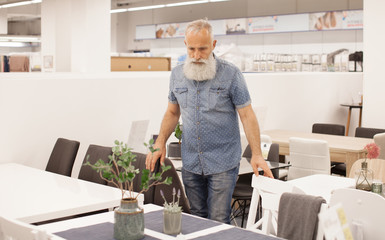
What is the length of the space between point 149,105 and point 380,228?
3412 millimetres

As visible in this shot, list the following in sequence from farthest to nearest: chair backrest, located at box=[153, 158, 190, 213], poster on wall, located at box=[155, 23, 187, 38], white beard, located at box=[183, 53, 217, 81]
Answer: poster on wall, located at box=[155, 23, 187, 38]
chair backrest, located at box=[153, 158, 190, 213]
white beard, located at box=[183, 53, 217, 81]

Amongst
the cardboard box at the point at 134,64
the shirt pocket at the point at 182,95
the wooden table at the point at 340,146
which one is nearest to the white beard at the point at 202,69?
the shirt pocket at the point at 182,95

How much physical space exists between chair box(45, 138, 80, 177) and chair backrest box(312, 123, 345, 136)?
12.7ft

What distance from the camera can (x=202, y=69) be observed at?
11.0 feet

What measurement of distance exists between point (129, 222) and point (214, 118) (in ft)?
3.80

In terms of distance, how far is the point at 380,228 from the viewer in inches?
108

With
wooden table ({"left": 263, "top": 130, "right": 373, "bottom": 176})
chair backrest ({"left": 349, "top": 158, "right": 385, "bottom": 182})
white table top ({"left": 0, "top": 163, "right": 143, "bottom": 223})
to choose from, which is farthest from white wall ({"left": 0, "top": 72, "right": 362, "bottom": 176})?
chair backrest ({"left": 349, "top": 158, "right": 385, "bottom": 182})

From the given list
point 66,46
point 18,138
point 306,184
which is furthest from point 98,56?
point 306,184

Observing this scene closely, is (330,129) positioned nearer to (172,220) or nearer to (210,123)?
(210,123)

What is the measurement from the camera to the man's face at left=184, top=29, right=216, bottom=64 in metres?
3.32

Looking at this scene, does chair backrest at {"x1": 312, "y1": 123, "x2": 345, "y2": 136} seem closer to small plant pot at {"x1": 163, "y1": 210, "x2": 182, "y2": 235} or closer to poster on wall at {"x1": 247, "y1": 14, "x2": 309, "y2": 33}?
small plant pot at {"x1": 163, "y1": 210, "x2": 182, "y2": 235}

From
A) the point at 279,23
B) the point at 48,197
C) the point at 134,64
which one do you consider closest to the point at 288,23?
the point at 279,23

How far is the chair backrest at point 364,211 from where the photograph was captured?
275 cm

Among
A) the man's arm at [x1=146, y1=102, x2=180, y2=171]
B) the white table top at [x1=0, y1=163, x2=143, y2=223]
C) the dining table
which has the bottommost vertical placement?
the white table top at [x1=0, y1=163, x2=143, y2=223]
